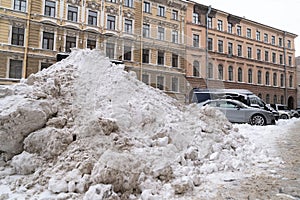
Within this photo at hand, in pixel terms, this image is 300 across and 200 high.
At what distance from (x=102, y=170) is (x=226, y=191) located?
1407 mm

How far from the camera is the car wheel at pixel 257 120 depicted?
357 inches

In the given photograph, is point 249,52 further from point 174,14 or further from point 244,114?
point 244,114

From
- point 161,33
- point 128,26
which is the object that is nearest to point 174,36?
point 161,33

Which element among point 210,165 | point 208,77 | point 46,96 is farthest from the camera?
point 208,77

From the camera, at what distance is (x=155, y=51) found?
18516 mm

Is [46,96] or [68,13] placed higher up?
[68,13]

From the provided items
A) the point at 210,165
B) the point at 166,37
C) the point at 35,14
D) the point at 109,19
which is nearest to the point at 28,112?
the point at 210,165

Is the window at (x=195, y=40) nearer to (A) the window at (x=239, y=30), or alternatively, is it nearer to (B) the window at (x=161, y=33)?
(B) the window at (x=161, y=33)

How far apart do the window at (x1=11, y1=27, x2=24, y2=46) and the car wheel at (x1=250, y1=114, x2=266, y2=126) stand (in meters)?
13.8

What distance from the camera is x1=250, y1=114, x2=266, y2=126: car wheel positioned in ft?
29.8

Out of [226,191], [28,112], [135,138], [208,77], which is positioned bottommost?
[226,191]

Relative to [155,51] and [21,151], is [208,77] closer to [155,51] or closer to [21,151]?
[155,51]

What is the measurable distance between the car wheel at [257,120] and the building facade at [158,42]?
3.25 m

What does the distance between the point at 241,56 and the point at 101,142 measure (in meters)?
24.5
